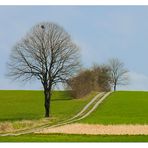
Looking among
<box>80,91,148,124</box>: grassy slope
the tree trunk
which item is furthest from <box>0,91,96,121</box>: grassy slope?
<box>80,91,148,124</box>: grassy slope

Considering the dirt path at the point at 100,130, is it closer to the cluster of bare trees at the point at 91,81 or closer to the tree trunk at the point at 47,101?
the tree trunk at the point at 47,101

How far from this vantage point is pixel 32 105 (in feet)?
274

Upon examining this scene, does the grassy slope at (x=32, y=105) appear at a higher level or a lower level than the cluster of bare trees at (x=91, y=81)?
lower

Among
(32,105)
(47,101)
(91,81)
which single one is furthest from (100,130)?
(91,81)

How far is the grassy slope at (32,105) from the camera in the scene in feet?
218

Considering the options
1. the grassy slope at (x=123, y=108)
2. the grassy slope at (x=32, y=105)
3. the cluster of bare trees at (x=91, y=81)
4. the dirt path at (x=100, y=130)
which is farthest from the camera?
the cluster of bare trees at (x=91, y=81)

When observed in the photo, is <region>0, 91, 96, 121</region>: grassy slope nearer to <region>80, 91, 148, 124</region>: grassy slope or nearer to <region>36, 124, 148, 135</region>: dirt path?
<region>80, 91, 148, 124</region>: grassy slope

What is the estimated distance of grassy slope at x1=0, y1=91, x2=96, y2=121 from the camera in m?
66.5

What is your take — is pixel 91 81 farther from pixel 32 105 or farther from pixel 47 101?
pixel 47 101

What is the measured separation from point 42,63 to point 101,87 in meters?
49.4

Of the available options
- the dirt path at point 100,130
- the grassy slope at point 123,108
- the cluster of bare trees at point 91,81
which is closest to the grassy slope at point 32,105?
the cluster of bare trees at point 91,81

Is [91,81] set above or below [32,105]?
above

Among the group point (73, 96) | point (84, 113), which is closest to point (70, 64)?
point (84, 113)

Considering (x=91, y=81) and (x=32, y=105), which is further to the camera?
(x=91, y=81)
